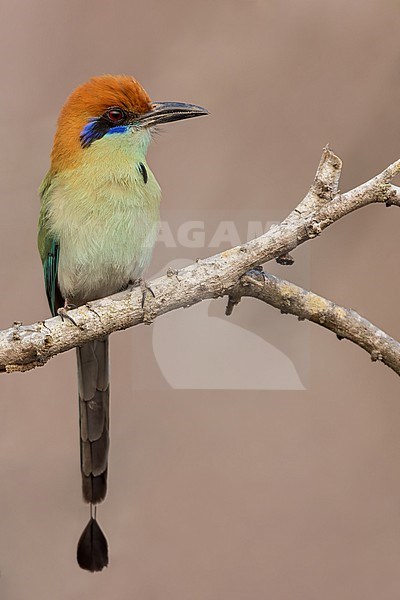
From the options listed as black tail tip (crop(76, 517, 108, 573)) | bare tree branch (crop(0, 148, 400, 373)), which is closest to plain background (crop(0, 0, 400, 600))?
black tail tip (crop(76, 517, 108, 573))

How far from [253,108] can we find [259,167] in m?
0.18

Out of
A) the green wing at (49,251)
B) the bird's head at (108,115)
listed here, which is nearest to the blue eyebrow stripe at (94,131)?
the bird's head at (108,115)

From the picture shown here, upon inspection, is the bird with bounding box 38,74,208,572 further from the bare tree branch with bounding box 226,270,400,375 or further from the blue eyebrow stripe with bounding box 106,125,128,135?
the bare tree branch with bounding box 226,270,400,375

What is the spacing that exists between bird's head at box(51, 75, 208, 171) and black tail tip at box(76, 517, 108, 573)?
2.60 ft

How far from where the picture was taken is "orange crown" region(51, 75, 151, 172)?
192cm

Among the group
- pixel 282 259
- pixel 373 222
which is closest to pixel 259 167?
pixel 373 222

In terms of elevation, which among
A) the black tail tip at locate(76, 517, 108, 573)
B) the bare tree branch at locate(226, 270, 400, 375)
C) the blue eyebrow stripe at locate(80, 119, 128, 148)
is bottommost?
the black tail tip at locate(76, 517, 108, 573)

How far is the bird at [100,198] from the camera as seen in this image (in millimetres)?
1904

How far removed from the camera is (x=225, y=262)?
1.56 meters

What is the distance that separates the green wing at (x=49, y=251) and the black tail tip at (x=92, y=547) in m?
0.49

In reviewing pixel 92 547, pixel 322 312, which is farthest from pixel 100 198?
pixel 92 547

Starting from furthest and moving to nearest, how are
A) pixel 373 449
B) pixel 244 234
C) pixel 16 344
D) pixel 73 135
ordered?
pixel 373 449 < pixel 244 234 < pixel 73 135 < pixel 16 344

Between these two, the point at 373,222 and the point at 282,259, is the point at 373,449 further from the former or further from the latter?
the point at 282,259

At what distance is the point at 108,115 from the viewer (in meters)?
1.93
